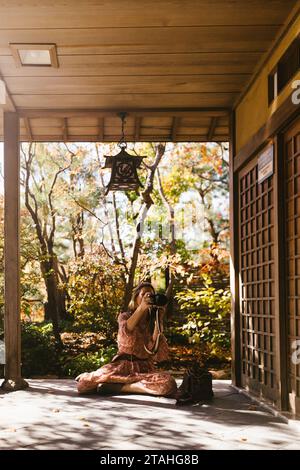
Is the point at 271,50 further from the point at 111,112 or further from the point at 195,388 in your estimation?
the point at 195,388

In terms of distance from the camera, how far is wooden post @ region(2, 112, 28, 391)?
287 inches

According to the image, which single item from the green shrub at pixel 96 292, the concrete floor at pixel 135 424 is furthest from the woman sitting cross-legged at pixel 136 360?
the green shrub at pixel 96 292

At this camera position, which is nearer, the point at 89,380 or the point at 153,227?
the point at 89,380

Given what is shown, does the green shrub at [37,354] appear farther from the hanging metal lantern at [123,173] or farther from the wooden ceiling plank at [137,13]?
the wooden ceiling plank at [137,13]

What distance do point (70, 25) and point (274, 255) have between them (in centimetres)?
252

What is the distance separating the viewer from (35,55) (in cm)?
608

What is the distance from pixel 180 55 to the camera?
19.6ft

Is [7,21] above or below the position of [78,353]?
above

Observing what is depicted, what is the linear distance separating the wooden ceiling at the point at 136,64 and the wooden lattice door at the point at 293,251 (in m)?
0.97

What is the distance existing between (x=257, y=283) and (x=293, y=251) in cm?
122
